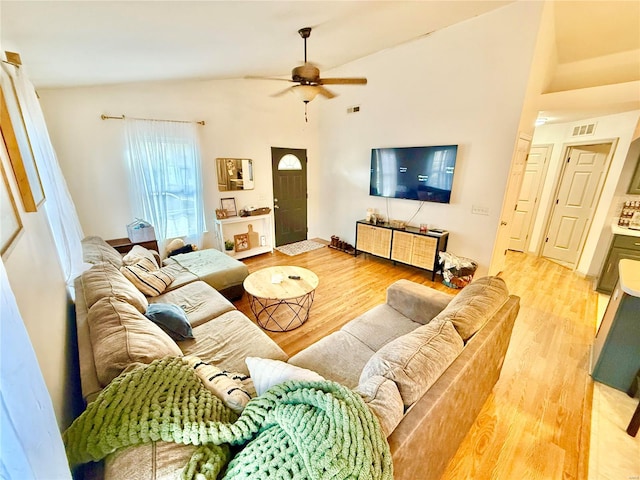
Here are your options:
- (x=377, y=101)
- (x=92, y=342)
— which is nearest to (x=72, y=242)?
(x=92, y=342)

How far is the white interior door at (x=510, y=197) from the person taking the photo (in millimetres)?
3166

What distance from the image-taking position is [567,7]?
108 inches

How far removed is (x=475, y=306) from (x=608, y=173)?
3.84 m

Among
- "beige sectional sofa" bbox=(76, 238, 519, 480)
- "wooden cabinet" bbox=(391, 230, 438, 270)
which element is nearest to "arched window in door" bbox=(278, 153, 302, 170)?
"wooden cabinet" bbox=(391, 230, 438, 270)

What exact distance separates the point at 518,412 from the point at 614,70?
4.25m

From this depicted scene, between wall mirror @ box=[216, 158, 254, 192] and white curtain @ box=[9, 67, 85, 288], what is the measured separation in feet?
7.90

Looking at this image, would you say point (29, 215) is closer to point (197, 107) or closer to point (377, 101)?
point (197, 107)

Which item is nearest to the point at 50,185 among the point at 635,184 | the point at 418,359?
the point at 418,359

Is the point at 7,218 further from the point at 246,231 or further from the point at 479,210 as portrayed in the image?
the point at 479,210

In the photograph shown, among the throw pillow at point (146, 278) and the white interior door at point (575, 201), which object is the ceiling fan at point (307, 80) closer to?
the throw pillow at point (146, 278)

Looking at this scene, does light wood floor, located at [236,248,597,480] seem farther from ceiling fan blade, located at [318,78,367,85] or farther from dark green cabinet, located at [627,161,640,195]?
ceiling fan blade, located at [318,78,367,85]

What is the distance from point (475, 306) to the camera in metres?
1.44

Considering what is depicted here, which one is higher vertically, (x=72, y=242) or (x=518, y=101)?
(x=518, y=101)

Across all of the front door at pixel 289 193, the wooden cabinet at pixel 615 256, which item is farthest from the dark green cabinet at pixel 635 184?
the front door at pixel 289 193
